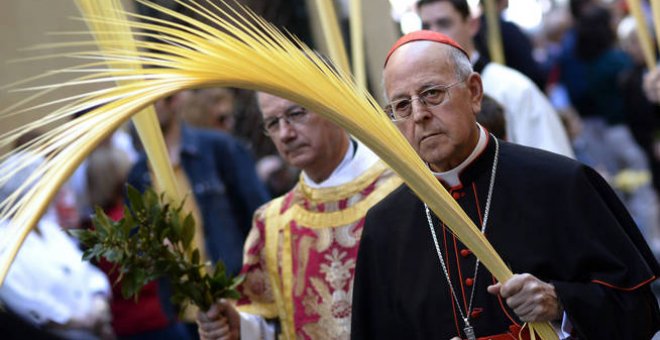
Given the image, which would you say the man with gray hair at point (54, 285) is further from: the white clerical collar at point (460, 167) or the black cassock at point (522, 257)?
the white clerical collar at point (460, 167)

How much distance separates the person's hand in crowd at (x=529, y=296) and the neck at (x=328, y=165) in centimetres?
151

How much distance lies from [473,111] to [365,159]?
1198 millimetres

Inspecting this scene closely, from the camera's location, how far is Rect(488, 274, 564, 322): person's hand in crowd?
3.97 meters

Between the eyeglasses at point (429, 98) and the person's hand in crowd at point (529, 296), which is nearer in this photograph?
the person's hand in crowd at point (529, 296)

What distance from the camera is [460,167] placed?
4.44m

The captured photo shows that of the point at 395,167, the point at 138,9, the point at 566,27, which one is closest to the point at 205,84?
the point at 395,167

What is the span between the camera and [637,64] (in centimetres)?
1073

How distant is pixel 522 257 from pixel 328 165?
1378 millimetres

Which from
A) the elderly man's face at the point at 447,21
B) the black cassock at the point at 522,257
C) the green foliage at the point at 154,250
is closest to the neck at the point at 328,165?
the green foliage at the point at 154,250

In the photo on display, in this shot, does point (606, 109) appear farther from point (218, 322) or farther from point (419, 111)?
point (419, 111)

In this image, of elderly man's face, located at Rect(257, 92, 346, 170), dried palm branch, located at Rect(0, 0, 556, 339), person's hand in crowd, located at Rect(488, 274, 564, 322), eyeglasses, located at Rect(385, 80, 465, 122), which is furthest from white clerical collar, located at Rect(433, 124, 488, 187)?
elderly man's face, located at Rect(257, 92, 346, 170)

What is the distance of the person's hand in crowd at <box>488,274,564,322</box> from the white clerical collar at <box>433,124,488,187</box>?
0.52 metres

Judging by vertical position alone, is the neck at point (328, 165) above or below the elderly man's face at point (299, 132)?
below

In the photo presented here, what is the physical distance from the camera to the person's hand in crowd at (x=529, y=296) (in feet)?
13.0
